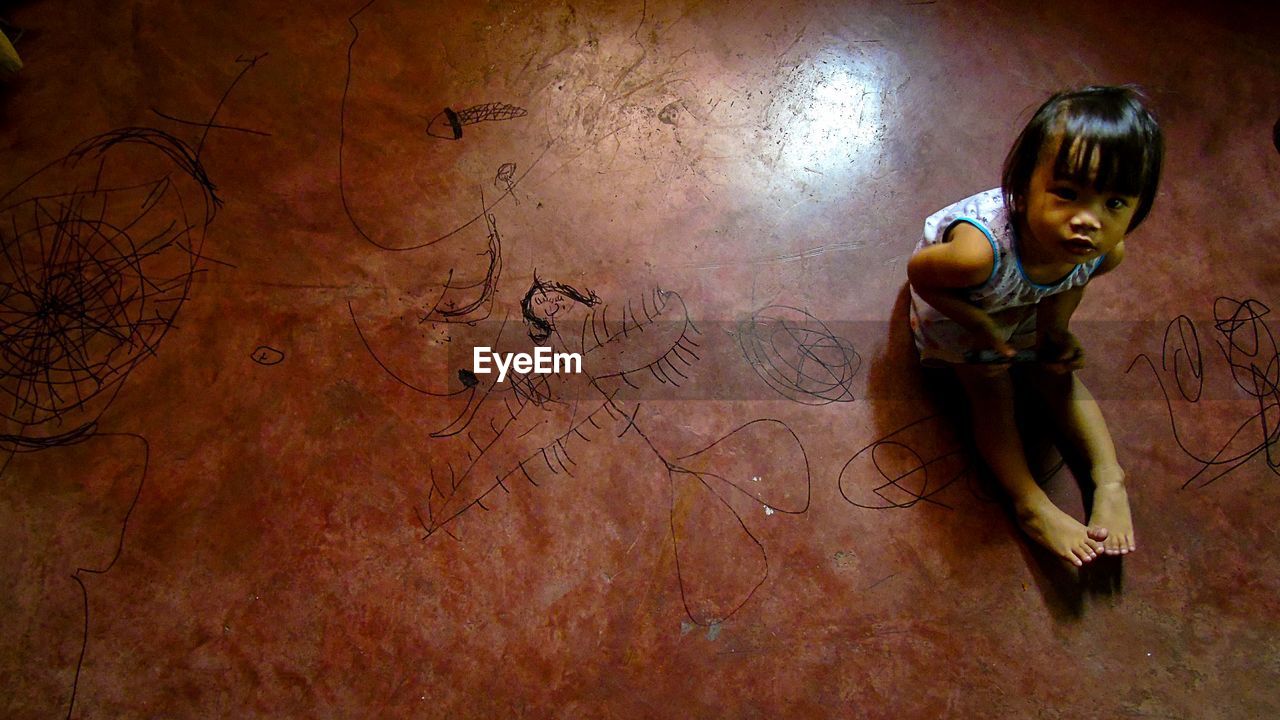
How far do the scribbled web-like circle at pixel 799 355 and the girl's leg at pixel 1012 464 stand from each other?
29cm

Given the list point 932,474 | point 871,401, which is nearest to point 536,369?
point 871,401

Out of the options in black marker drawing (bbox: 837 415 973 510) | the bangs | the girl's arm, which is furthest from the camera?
black marker drawing (bbox: 837 415 973 510)

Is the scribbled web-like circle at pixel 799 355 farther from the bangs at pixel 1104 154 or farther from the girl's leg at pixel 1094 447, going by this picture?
the bangs at pixel 1104 154

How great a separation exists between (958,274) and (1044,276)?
0.66ft

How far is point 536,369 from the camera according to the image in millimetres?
1808

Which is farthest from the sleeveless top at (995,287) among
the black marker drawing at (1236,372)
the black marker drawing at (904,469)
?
the black marker drawing at (1236,372)

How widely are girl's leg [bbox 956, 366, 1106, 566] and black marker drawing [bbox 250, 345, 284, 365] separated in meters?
1.73

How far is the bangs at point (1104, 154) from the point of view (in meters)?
1.20

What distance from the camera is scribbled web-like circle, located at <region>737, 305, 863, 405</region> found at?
1.82m

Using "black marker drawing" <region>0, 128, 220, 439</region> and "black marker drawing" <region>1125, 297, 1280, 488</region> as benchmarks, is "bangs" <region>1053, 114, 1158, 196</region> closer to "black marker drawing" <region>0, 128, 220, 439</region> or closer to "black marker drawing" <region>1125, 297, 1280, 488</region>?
"black marker drawing" <region>1125, 297, 1280, 488</region>

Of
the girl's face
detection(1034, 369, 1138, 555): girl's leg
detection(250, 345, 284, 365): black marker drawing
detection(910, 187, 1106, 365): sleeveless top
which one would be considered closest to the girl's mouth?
the girl's face

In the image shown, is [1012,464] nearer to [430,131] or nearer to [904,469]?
[904,469]

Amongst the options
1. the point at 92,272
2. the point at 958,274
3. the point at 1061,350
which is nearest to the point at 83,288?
the point at 92,272

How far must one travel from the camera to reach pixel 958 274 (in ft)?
4.62
